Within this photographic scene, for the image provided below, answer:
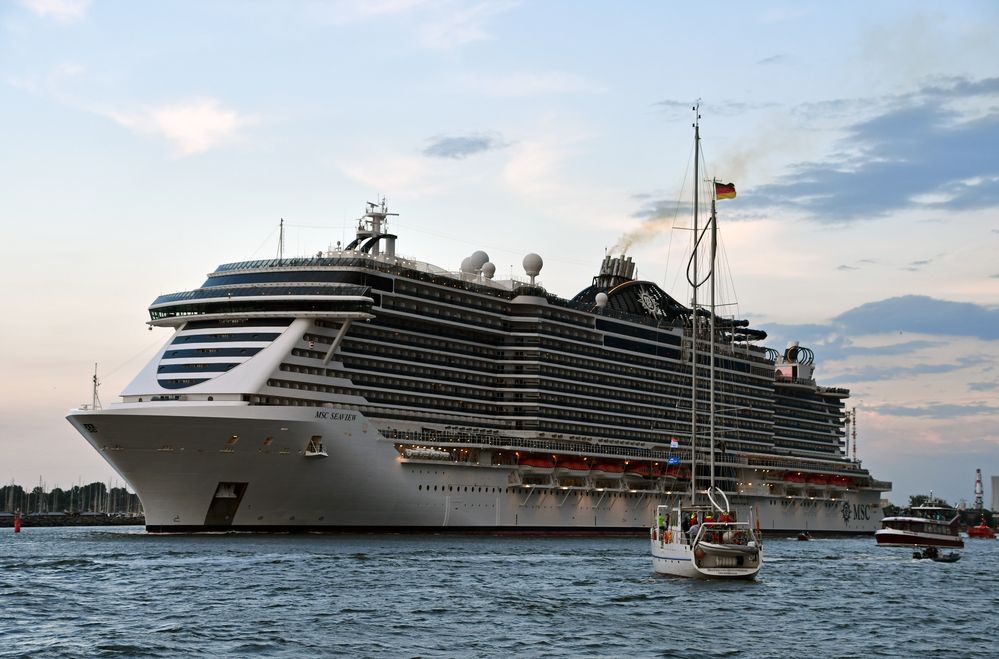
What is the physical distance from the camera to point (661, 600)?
51.9m

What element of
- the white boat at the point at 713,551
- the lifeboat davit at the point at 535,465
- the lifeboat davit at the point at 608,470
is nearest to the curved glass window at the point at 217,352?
the lifeboat davit at the point at 535,465

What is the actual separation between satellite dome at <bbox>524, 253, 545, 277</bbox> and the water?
43072 millimetres

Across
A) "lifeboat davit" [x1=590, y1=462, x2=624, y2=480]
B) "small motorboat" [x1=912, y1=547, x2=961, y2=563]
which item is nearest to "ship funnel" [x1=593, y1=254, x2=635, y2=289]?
"lifeboat davit" [x1=590, y1=462, x2=624, y2=480]

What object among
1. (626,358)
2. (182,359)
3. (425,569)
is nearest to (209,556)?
(425,569)

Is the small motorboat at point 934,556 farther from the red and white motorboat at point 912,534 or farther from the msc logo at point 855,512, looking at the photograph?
the msc logo at point 855,512

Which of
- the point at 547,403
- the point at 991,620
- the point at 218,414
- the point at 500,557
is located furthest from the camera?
the point at 547,403

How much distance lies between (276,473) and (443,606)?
37825 millimetres

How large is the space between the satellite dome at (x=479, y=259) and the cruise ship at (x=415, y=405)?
1.35 ft

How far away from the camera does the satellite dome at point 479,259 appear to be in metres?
113

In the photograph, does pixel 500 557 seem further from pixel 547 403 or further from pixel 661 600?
pixel 547 403

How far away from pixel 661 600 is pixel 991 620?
41.8 ft

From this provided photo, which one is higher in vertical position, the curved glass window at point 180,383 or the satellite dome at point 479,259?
the satellite dome at point 479,259

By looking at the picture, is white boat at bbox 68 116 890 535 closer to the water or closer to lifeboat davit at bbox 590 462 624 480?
lifeboat davit at bbox 590 462 624 480

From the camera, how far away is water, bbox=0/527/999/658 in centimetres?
3978
